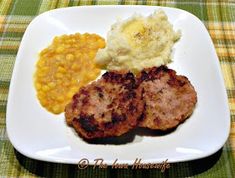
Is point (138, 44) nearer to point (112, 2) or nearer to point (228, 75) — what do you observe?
point (228, 75)

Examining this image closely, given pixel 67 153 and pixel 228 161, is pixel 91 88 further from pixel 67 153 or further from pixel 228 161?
pixel 228 161

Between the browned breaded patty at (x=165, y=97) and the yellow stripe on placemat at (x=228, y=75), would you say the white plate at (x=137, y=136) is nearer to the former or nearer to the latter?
the browned breaded patty at (x=165, y=97)

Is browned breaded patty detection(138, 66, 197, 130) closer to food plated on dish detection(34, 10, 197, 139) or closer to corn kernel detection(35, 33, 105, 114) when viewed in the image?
food plated on dish detection(34, 10, 197, 139)

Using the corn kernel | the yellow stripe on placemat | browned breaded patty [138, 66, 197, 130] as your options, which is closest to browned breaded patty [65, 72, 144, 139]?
browned breaded patty [138, 66, 197, 130]

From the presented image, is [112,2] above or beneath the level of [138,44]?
beneath

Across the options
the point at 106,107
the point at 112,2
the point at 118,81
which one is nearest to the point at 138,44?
the point at 118,81

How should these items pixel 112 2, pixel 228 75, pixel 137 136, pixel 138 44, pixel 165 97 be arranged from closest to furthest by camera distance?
pixel 137 136, pixel 165 97, pixel 138 44, pixel 228 75, pixel 112 2

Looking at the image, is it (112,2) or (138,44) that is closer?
(138,44)

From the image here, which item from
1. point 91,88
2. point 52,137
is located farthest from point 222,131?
point 52,137
